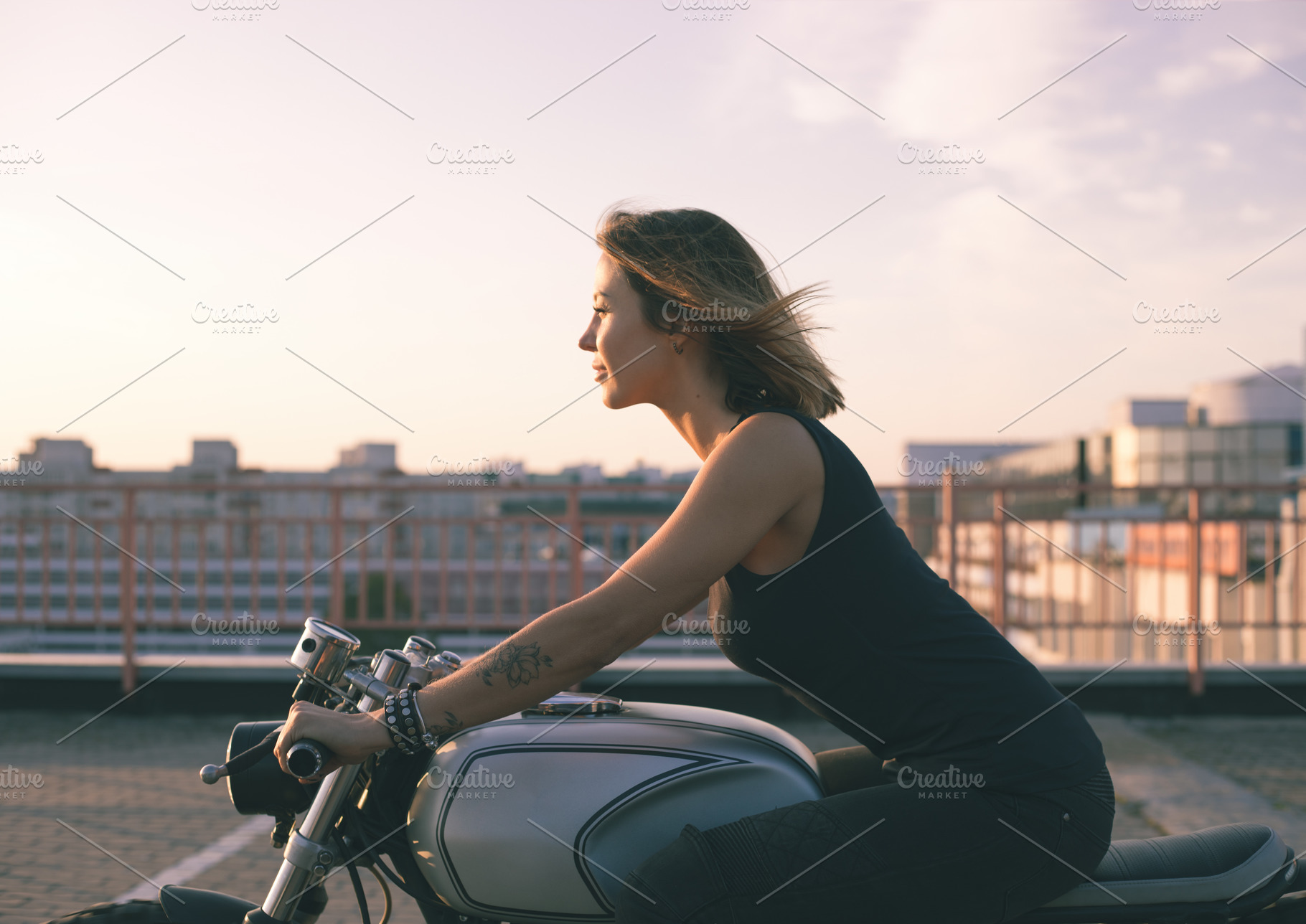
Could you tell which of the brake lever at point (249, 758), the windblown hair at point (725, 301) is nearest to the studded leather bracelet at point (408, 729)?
the brake lever at point (249, 758)

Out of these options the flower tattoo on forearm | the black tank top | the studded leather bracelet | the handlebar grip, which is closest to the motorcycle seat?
the black tank top

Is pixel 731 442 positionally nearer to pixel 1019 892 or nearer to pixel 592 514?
pixel 1019 892

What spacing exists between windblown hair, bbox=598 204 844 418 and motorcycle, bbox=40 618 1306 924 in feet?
1.94

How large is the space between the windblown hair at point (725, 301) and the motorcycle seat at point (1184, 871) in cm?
87

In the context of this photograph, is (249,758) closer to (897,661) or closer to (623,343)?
(623,343)

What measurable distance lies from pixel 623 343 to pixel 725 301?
189 millimetres

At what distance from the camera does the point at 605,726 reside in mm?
1457

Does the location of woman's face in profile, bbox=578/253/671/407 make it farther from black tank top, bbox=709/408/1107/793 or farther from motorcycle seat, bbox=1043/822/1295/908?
motorcycle seat, bbox=1043/822/1295/908

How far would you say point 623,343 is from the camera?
1.68 metres

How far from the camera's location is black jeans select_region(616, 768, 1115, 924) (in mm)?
1286

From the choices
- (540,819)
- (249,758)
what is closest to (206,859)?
(249,758)

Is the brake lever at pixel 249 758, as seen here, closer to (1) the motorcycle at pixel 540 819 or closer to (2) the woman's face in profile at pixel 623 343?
(1) the motorcycle at pixel 540 819

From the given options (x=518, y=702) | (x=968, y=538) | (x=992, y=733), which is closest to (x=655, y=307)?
(x=518, y=702)

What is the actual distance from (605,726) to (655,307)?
0.70m
